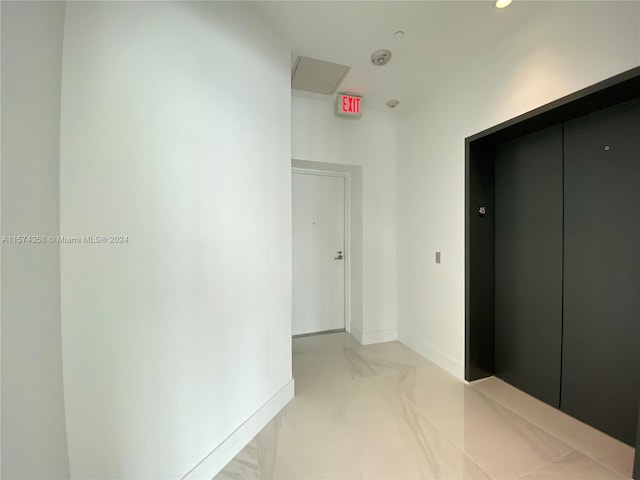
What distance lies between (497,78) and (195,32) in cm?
210

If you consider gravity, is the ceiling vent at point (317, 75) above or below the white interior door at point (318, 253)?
above

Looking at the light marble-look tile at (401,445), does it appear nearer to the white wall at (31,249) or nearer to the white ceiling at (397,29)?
the white wall at (31,249)

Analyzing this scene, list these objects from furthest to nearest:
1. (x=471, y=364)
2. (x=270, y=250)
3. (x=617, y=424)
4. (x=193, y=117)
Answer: (x=471, y=364) → (x=270, y=250) → (x=617, y=424) → (x=193, y=117)

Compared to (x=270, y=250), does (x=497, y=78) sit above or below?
above

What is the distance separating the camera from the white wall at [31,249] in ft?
2.45

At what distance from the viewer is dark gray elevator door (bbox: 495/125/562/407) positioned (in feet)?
6.04

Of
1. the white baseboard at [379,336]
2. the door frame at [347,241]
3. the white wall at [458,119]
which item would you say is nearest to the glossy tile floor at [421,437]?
the white wall at [458,119]

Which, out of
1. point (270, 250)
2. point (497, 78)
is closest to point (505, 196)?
point (497, 78)

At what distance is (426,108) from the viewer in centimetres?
262

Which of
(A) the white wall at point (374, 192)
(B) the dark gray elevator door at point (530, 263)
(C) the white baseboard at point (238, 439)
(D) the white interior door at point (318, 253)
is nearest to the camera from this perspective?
(C) the white baseboard at point (238, 439)

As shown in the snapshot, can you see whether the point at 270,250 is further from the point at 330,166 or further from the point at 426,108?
the point at 426,108

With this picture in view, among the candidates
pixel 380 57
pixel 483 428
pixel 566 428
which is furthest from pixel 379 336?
pixel 380 57

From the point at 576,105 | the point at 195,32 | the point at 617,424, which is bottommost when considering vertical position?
the point at 617,424

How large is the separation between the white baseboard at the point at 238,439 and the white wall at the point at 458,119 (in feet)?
5.27
